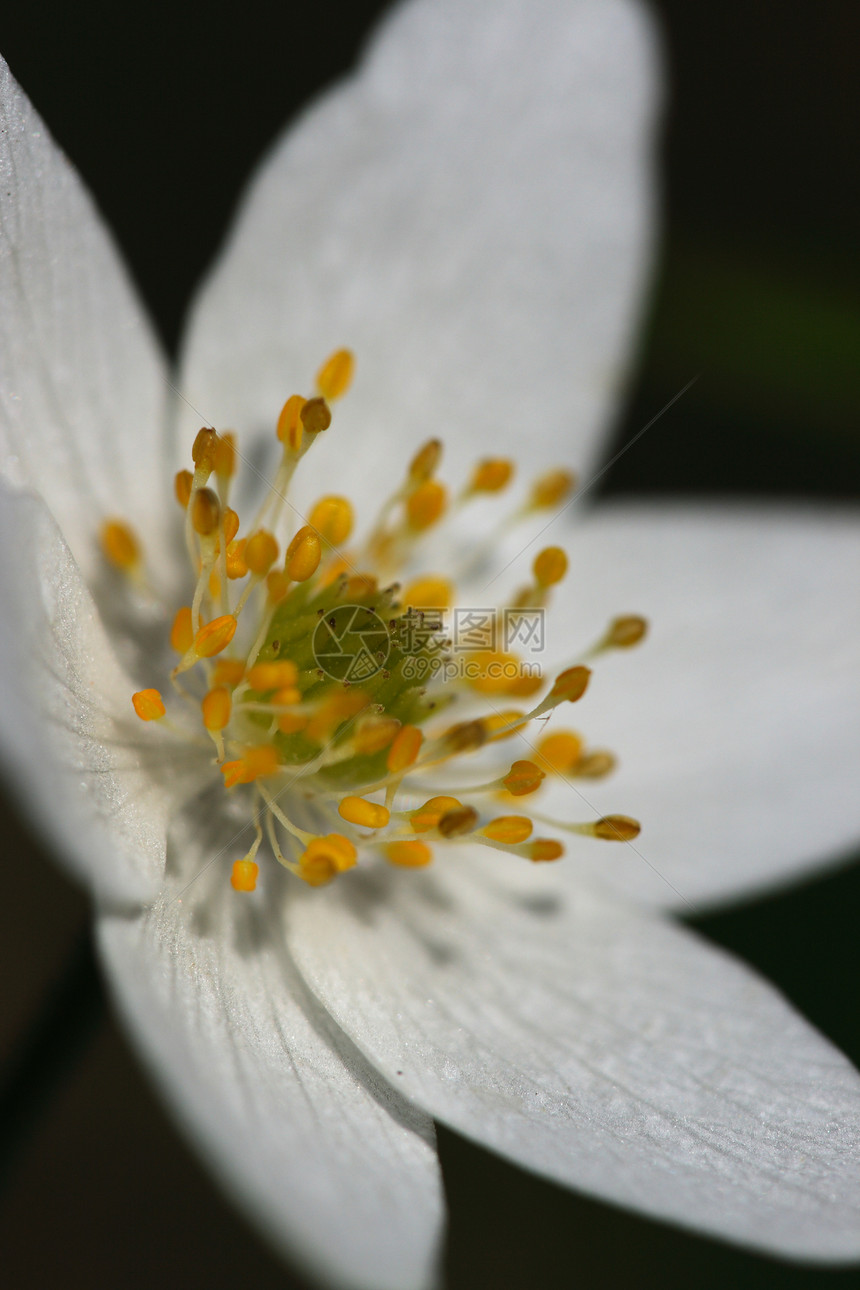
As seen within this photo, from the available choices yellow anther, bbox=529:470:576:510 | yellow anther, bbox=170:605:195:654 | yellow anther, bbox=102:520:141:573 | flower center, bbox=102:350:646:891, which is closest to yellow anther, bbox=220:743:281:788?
flower center, bbox=102:350:646:891

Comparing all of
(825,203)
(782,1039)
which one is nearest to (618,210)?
(782,1039)

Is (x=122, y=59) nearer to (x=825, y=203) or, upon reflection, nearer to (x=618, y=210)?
(x=618, y=210)

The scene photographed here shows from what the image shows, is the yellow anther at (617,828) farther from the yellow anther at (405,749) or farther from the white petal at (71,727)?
the white petal at (71,727)

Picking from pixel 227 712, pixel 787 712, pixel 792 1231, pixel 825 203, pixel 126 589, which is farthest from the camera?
pixel 825 203

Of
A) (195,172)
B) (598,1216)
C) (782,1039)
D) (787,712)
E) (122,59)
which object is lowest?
(598,1216)

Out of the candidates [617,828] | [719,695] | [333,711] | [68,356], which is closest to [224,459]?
[68,356]

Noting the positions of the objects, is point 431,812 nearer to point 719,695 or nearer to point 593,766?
point 593,766
